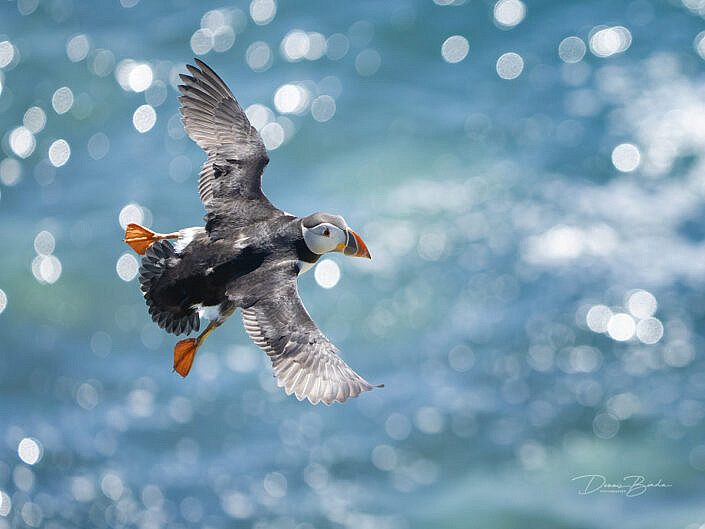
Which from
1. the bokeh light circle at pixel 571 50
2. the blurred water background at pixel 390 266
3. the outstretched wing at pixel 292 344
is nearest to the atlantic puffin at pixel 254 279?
the outstretched wing at pixel 292 344

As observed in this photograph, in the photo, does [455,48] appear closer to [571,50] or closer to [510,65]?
[510,65]

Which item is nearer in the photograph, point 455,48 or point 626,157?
point 626,157

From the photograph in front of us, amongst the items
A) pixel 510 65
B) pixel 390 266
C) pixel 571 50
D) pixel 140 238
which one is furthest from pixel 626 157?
pixel 140 238

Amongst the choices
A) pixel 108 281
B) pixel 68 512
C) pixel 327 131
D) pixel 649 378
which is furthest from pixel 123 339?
pixel 649 378

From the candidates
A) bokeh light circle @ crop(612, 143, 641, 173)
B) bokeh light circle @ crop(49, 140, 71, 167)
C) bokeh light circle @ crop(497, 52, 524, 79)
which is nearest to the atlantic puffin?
bokeh light circle @ crop(612, 143, 641, 173)

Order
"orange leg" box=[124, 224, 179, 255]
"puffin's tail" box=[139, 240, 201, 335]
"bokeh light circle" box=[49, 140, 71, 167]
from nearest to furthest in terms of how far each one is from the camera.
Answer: "puffin's tail" box=[139, 240, 201, 335] < "orange leg" box=[124, 224, 179, 255] < "bokeh light circle" box=[49, 140, 71, 167]

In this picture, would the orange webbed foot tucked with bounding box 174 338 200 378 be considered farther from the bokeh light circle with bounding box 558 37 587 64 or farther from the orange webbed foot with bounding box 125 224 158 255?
the bokeh light circle with bounding box 558 37 587 64

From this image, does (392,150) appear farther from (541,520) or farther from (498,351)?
(541,520)
